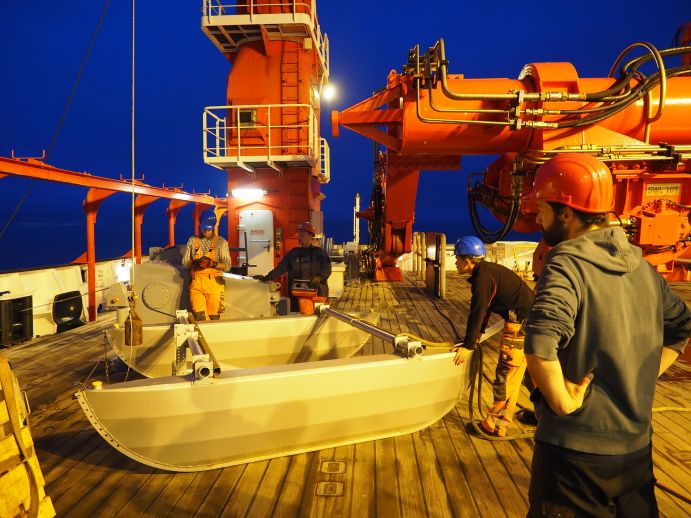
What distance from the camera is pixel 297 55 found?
11.3 metres

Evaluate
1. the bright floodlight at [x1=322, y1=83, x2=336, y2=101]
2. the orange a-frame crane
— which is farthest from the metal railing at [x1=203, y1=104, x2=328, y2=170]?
→ the bright floodlight at [x1=322, y1=83, x2=336, y2=101]

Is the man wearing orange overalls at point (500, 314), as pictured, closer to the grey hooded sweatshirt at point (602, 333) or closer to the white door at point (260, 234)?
the grey hooded sweatshirt at point (602, 333)

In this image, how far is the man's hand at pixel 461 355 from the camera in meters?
3.24

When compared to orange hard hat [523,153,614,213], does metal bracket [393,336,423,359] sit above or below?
below

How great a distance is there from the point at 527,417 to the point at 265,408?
2575 mm

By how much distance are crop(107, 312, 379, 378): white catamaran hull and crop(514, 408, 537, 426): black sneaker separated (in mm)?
1755

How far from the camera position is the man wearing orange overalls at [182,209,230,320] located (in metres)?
5.75

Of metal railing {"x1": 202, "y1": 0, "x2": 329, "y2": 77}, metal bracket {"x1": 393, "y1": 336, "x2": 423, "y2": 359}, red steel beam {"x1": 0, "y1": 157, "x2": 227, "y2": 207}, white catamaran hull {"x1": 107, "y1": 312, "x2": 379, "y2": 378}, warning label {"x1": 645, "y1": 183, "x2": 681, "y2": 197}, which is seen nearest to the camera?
metal bracket {"x1": 393, "y1": 336, "x2": 423, "y2": 359}

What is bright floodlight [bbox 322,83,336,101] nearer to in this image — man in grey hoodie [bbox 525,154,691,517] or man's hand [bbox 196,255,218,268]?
man's hand [bbox 196,255,218,268]


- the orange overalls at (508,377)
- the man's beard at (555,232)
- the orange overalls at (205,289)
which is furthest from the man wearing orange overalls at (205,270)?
the man's beard at (555,232)

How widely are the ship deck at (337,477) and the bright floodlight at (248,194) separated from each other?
26.0ft

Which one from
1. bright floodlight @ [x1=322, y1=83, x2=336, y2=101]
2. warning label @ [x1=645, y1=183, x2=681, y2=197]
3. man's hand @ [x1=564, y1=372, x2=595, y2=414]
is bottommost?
man's hand @ [x1=564, y1=372, x2=595, y2=414]

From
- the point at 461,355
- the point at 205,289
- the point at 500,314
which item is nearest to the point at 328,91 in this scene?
the point at 205,289

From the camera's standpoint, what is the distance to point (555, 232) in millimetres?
1584
